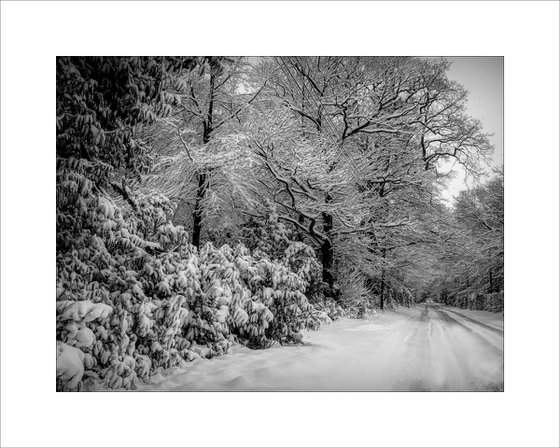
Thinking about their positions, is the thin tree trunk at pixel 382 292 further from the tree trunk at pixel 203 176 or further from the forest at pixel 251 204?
the tree trunk at pixel 203 176

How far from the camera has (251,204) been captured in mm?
4266

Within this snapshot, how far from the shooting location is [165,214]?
158 inches

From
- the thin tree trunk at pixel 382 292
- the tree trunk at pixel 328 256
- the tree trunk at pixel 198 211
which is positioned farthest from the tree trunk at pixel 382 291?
the tree trunk at pixel 198 211

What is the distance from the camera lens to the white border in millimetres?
3795

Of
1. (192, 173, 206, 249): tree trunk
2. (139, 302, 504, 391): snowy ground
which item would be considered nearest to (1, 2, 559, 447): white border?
(139, 302, 504, 391): snowy ground

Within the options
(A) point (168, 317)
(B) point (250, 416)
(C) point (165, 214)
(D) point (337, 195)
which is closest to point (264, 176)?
(D) point (337, 195)
